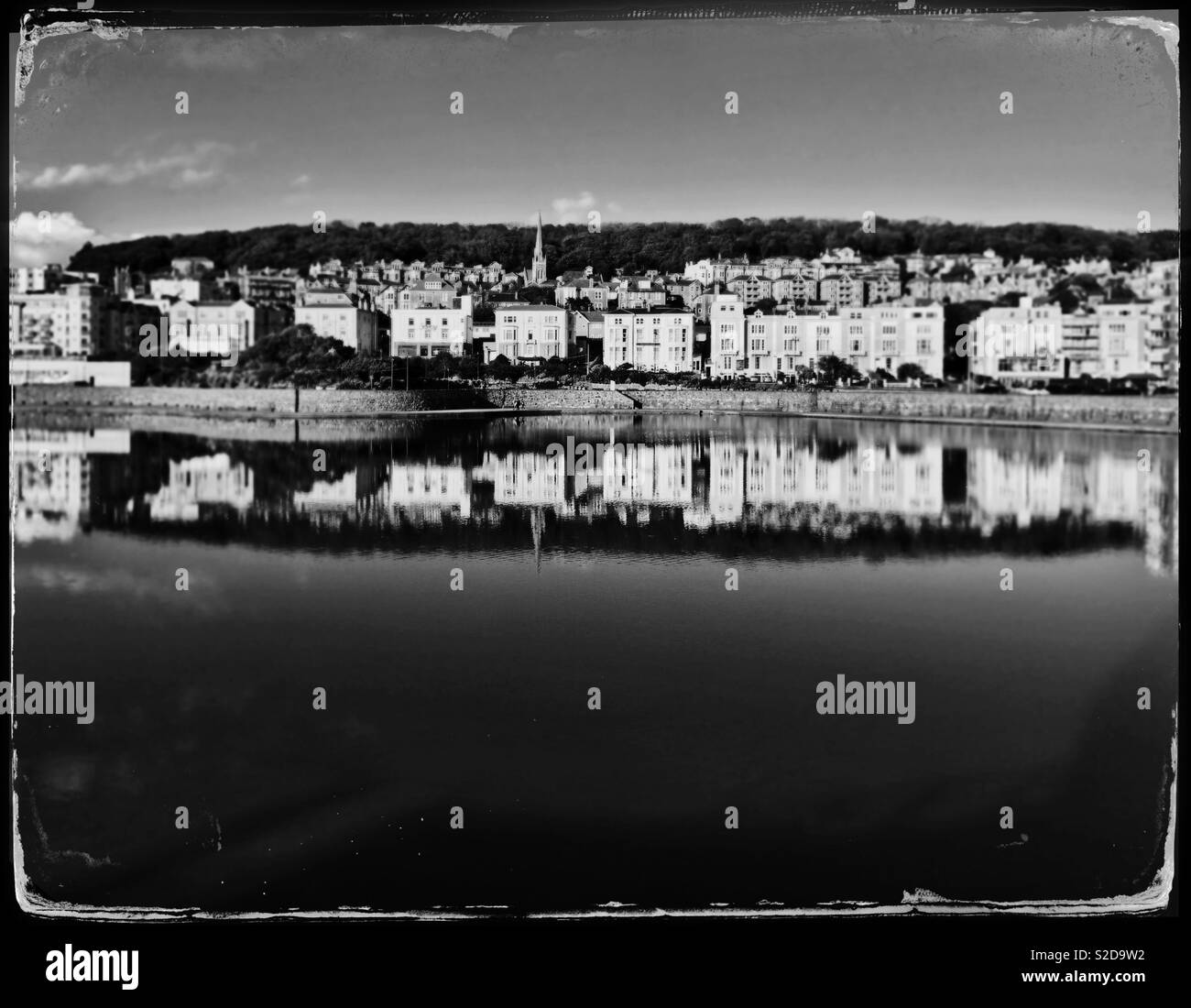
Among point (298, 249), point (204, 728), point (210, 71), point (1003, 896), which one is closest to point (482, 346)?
point (298, 249)

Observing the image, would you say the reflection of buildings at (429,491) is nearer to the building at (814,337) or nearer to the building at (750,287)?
the building at (814,337)

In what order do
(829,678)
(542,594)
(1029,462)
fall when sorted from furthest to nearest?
(1029,462), (542,594), (829,678)

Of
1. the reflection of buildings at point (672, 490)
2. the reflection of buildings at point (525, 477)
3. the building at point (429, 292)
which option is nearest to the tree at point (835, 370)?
the reflection of buildings at point (672, 490)

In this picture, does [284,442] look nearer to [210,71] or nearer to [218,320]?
[218,320]

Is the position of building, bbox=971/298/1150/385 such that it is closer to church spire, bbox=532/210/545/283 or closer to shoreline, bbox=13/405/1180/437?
shoreline, bbox=13/405/1180/437

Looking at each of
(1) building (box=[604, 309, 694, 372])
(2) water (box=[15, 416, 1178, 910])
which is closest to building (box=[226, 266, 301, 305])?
(2) water (box=[15, 416, 1178, 910])

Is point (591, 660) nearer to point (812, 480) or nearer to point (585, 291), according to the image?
point (585, 291)
